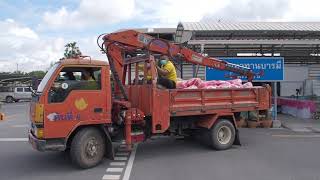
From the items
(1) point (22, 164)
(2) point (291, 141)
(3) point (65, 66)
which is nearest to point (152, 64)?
(3) point (65, 66)

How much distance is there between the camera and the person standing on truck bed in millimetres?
10961

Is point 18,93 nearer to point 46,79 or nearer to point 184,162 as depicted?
point 46,79

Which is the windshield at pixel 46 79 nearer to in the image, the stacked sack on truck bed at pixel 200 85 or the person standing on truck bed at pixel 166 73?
the person standing on truck bed at pixel 166 73

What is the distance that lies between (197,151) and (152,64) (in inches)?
104

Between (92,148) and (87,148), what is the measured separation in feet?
0.40

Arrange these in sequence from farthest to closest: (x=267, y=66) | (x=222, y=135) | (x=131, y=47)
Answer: (x=267, y=66) → (x=222, y=135) → (x=131, y=47)

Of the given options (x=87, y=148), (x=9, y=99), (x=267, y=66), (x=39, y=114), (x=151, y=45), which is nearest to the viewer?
(x=39, y=114)

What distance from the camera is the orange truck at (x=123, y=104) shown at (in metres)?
9.06

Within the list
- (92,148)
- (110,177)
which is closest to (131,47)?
(92,148)

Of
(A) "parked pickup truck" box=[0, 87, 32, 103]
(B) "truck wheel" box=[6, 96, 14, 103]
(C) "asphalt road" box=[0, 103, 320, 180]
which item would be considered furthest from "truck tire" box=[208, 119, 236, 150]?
(B) "truck wheel" box=[6, 96, 14, 103]

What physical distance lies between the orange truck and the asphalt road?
43 cm

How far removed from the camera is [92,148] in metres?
9.41

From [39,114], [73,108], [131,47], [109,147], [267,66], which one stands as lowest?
[109,147]

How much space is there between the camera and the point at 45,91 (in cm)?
893
